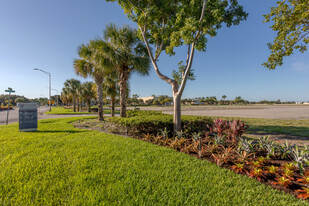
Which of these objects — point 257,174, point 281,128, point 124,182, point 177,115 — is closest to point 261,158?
point 257,174

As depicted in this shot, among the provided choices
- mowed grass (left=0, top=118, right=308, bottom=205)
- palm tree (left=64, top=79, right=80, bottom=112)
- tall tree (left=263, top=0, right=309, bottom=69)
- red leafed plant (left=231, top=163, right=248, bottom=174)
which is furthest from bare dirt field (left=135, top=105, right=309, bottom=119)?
palm tree (left=64, top=79, right=80, bottom=112)

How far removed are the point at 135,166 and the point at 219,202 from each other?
1.85m

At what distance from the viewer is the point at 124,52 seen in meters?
9.02

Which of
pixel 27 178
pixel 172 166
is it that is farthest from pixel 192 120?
pixel 27 178

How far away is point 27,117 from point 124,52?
284 inches

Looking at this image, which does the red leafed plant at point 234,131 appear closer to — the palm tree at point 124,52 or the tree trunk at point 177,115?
the tree trunk at point 177,115

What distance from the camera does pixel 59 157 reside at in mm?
3639

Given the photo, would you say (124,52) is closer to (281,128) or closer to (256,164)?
(256,164)

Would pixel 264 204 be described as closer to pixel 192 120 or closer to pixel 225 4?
pixel 192 120

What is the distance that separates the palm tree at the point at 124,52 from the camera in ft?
29.1

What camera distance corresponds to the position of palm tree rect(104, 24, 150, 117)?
349 inches

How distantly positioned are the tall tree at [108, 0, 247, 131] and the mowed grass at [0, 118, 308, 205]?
2835 mm

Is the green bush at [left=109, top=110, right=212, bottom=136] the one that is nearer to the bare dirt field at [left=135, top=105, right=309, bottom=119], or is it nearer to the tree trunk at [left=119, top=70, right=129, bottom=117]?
the tree trunk at [left=119, top=70, right=129, bottom=117]

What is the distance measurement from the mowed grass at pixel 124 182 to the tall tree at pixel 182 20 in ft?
9.30
